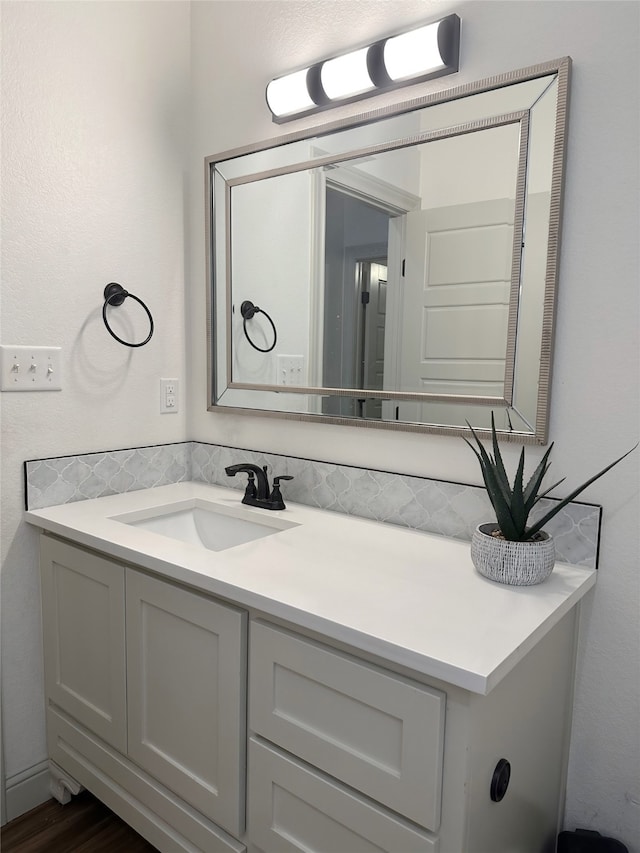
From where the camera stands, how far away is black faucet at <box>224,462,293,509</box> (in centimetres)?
162

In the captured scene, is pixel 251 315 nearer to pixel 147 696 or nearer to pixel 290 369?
pixel 290 369

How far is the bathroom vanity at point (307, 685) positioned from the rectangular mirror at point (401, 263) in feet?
1.15

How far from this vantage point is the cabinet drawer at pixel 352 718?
34.4 inches

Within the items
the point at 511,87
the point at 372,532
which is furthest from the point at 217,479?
the point at 511,87

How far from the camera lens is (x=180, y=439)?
1.98 meters

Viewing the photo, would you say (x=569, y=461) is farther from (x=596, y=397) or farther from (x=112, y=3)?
(x=112, y=3)

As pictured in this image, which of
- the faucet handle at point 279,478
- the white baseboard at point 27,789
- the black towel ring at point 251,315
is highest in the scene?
the black towel ring at point 251,315

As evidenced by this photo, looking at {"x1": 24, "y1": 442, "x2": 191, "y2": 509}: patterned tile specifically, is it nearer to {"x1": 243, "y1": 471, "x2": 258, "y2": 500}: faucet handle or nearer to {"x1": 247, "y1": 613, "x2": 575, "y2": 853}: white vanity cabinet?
{"x1": 243, "y1": 471, "x2": 258, "y2": 500}: faucet handle

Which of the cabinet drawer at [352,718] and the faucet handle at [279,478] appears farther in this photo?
the faucet handle at [279,478]

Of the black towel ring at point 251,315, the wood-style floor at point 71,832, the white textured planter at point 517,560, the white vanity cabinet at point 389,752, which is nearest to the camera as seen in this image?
the white vanity cabinet at point 389,752

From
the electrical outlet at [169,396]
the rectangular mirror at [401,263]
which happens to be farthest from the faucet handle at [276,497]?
the electrical outlet at [169,396]

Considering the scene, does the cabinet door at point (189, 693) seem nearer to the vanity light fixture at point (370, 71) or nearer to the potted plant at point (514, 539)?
the potted plant at point (514, 539)

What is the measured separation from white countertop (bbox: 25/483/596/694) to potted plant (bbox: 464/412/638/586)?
0.03 m

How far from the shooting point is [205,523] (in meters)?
1.74
